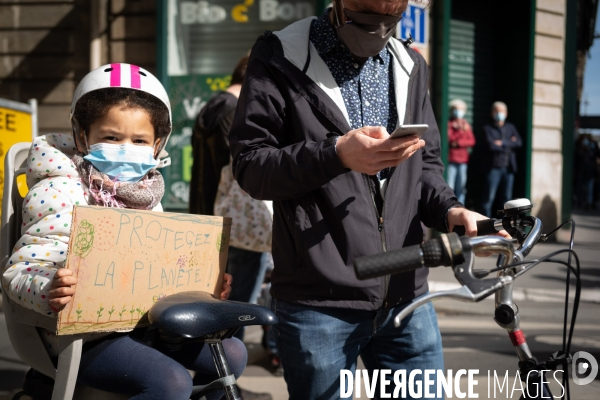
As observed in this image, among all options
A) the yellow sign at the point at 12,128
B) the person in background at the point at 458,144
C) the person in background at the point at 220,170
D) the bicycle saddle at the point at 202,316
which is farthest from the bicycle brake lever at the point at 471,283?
the person in background at the point at 458,144

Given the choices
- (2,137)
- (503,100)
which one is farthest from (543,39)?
(2,137)

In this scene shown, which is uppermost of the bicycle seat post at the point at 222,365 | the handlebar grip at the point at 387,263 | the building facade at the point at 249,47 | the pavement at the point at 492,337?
the building facade at the point at 249,47

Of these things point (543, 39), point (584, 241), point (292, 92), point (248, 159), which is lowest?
point (584, 241)

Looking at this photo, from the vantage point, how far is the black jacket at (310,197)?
198cm

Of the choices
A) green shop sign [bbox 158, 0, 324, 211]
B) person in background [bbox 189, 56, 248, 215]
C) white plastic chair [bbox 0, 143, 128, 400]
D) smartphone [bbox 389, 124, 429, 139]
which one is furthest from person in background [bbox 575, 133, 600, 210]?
smartphone [bbox 389, 124, 429, 139]

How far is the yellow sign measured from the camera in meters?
5.31

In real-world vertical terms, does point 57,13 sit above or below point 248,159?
above

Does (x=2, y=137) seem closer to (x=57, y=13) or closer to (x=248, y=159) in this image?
(x=248, y=159)

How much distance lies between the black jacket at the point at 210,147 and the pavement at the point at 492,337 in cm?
125

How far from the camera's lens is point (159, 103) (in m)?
2.53

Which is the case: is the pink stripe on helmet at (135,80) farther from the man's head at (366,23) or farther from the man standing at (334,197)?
the man's head at (366,23)

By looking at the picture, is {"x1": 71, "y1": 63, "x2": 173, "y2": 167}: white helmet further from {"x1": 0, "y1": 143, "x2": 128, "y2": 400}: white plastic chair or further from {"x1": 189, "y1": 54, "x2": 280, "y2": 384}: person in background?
{"x1": 189, "y1": 54, "x2": 280, "y2": 384}: person in background

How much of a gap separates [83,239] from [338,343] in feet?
2.53

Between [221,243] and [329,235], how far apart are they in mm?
404
